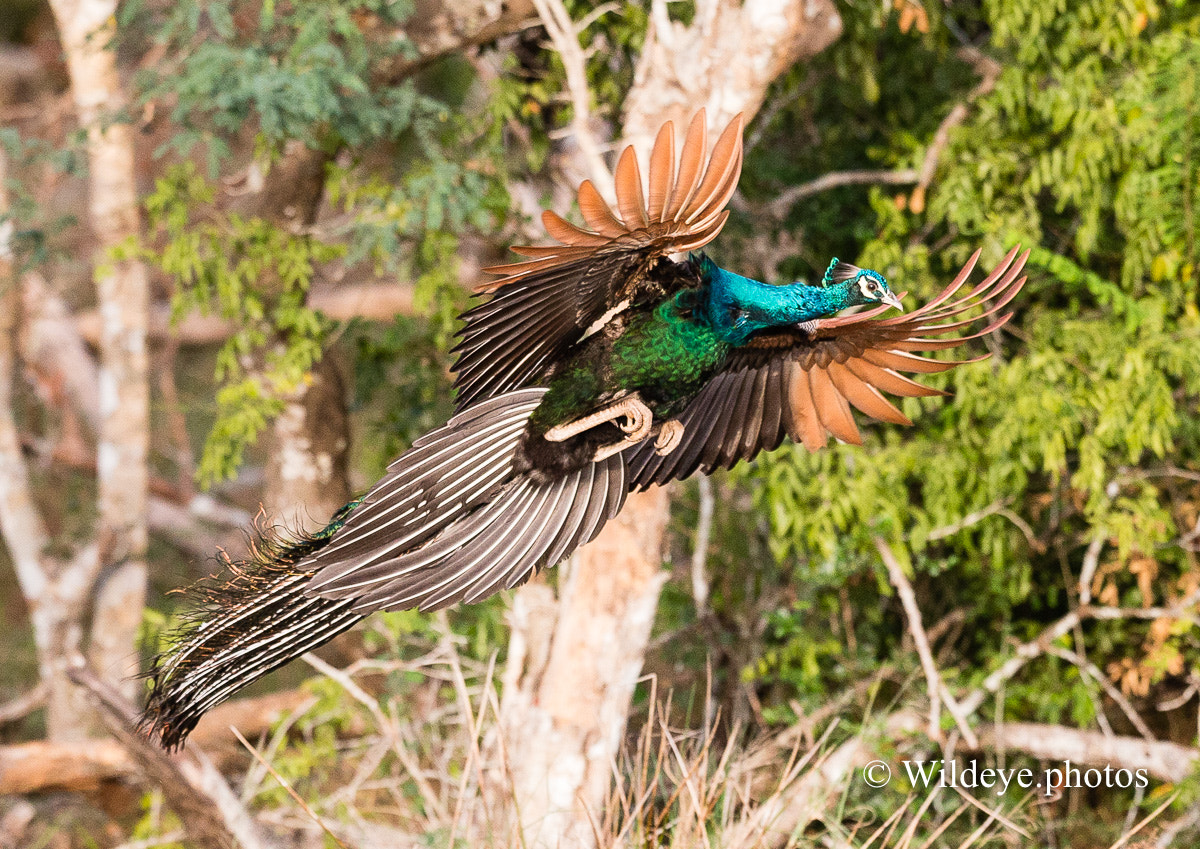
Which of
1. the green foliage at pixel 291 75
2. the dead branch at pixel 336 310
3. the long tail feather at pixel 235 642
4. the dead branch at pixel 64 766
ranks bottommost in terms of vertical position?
the dead branch at pixel 64 766

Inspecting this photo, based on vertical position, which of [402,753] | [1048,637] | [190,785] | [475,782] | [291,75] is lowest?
[1048,637]

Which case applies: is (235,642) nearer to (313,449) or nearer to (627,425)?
(627,425)

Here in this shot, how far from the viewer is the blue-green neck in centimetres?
178

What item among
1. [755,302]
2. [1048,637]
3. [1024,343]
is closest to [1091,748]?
[1048,637]

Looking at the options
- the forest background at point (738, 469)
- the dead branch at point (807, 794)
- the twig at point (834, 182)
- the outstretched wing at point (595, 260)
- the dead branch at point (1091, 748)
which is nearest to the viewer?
the outstretched wing at point (595, 260)

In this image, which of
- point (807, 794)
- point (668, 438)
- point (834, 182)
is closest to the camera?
point (668, 438)

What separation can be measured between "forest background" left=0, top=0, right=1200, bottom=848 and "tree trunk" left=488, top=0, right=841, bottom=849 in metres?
0.01

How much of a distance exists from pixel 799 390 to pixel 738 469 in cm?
148

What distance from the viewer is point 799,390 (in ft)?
6.58

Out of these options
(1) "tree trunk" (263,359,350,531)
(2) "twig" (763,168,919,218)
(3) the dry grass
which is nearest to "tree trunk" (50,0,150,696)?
(1) "tree trunk" (263,359,350,531)

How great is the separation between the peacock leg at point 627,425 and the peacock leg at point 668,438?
A: 10 cm

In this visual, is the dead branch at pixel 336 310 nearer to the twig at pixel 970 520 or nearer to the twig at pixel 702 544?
the twig at pixel 702 544

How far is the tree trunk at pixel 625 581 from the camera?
2.75 metres

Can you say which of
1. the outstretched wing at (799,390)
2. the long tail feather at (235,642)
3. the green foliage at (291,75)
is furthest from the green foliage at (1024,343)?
the long tail feather at (235,642)
